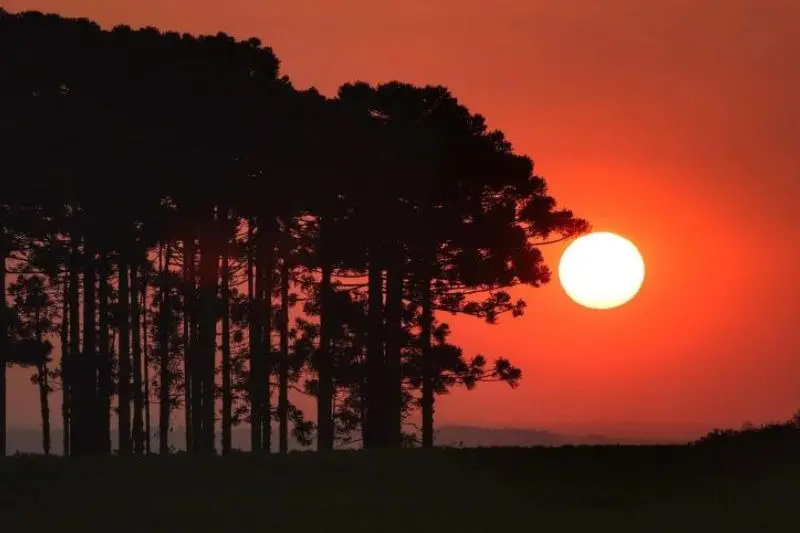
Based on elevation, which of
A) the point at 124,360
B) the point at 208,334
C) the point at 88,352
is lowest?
the point at 124,360

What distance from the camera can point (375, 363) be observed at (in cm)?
4584

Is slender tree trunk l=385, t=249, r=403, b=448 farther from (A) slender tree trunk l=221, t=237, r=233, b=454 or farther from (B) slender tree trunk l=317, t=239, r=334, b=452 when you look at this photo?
(A) slender tree trunk l=221, t=237, r=233, b=454

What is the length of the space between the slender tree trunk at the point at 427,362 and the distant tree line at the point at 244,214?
0.11 meters

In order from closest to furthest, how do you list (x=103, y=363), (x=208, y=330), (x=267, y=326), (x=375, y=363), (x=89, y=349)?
(x=89, y=349)
(x=103, y=363)
(x=208, y=330)
(x=375, y=363)
(x=267, y=326)

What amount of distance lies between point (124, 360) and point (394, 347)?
31.9ft

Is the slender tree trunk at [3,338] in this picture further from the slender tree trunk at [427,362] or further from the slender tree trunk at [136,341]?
the slender tree trunk at [427,362]

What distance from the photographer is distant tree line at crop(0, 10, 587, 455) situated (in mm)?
41156

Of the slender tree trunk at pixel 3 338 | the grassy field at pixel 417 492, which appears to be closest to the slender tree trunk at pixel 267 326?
the slender tree trunk at pixel 3 338

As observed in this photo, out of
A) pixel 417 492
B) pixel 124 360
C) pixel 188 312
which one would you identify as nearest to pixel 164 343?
pixel 188 312

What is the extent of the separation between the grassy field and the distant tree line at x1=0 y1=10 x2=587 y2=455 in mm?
15192

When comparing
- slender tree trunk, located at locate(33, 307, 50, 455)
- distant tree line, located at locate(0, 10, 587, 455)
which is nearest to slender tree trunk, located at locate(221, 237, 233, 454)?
distant tree line, located at locate(0, 10, 587, 455)

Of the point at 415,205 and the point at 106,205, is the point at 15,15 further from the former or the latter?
the point at 415,205

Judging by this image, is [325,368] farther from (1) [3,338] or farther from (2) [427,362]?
(1) [3,338]

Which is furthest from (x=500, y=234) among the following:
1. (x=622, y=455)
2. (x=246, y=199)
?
(x=622, y=455)
